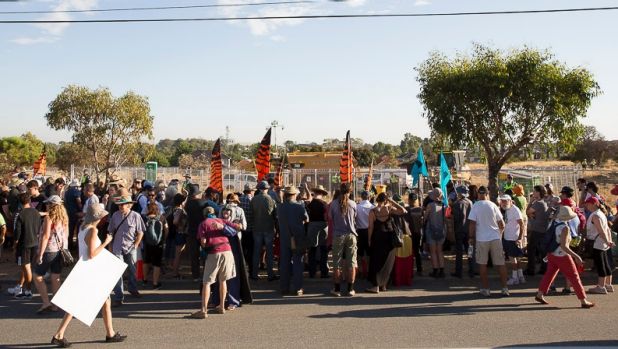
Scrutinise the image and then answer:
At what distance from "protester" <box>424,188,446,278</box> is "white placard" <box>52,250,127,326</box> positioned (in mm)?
5844

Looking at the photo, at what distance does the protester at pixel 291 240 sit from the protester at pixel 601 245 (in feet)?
15.2

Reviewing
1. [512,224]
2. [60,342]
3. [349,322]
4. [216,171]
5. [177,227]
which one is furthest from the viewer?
[216,171]

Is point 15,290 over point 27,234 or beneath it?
beneath

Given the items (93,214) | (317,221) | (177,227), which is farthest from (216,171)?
(93,214)

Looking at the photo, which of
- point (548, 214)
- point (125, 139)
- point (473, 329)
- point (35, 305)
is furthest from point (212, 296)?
point (125, 139)

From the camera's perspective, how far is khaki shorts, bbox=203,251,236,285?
25.5 feet

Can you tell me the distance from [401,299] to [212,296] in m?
2.93

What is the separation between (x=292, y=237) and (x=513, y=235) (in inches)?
151

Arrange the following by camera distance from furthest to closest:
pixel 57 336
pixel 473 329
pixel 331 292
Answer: pixel 331 292 → pixel 473 329 → pixel 57 336

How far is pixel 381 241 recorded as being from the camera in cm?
949

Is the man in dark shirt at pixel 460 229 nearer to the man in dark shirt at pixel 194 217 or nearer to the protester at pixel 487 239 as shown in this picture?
the protester at pixel 487 239

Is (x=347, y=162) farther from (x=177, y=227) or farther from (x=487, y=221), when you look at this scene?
(x=487, y=221)

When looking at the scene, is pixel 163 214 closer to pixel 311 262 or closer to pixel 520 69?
pixel 311 262

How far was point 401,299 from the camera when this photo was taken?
8867 mm
